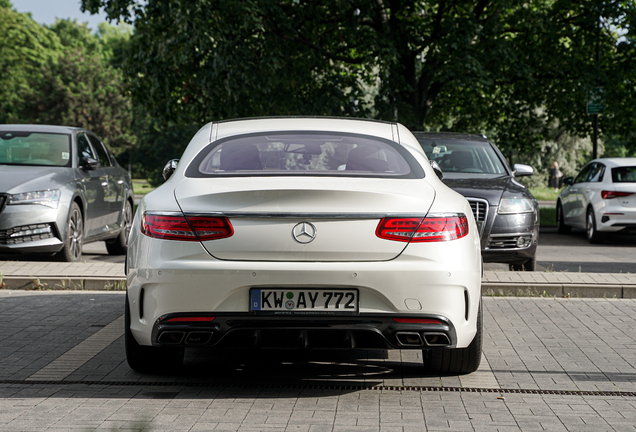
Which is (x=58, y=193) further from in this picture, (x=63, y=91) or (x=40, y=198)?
(x=63, y=91)

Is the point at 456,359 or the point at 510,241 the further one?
the point at 510,241

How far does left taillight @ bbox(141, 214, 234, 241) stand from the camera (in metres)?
4.23

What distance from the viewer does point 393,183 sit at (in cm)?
448

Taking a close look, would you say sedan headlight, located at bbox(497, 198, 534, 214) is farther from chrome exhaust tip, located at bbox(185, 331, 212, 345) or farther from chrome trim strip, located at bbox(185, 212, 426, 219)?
chrome exhaust tip, located at bbox(185, 331, 212, 345)

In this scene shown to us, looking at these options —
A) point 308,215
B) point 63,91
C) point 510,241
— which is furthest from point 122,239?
point 63,91

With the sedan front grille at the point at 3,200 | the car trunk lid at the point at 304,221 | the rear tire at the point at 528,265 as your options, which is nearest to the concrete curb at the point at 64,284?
the sedan front grille at the point at 3,200

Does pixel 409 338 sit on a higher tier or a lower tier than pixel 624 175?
lower

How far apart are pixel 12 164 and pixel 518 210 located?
6.32m

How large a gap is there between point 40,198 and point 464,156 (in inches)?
210

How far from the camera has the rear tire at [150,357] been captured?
190 inches

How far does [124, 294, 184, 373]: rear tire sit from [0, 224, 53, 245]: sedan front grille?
5.15 m

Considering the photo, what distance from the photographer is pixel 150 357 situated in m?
4.88

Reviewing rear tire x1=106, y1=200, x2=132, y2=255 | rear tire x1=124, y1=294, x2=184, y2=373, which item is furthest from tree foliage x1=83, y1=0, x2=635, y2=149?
rear tire x1=124, y1=294, x2=184, y2=373

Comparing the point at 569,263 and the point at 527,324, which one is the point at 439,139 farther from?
the point at 527,324
